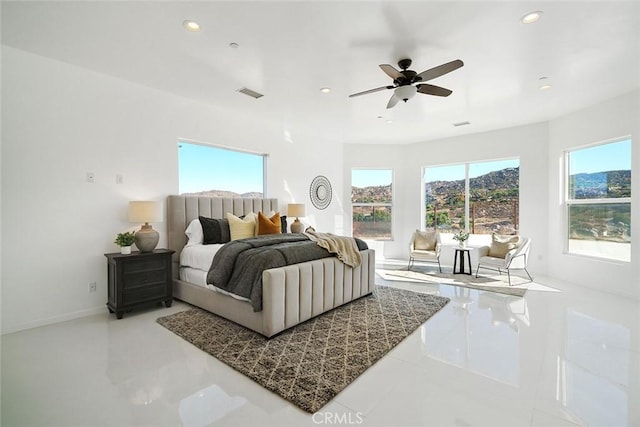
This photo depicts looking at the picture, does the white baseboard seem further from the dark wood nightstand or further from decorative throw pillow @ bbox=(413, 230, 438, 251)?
decorative throw pillow @ bbox=(413, 230, 438, 251)

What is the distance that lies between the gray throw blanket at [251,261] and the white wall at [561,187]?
170 inches

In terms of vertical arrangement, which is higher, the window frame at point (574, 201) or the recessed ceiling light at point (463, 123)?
the recessed ceiling light at point (463, 123)

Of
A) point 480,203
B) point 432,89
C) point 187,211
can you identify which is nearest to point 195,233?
point 187,211

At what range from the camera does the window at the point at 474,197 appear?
19.5 ft

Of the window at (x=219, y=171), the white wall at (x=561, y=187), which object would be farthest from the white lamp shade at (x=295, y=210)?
the white wall at (x=561, y=187)


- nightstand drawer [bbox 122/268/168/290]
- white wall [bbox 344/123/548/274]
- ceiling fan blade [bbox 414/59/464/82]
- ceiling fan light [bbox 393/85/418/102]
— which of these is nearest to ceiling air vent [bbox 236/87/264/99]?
ceiling fan light [bbox 393/85/418/102]

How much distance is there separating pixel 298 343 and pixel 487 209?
5.27 m

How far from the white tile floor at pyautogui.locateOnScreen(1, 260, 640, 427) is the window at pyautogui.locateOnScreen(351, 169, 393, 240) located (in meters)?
4.12

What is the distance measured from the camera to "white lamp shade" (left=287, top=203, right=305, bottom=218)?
214 inches

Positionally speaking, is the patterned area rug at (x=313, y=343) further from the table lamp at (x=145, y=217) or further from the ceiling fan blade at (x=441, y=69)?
the ceiling fan blade at (x=441, y=69)

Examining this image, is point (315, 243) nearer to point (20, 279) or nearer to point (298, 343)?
point (298, 343)

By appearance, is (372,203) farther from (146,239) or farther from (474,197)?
(146,239)

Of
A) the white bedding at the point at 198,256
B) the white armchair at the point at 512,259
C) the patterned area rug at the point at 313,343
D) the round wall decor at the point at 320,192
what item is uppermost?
the round wall decor at the point at 320,192

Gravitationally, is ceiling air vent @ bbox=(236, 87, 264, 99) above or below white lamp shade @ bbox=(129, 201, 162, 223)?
above
